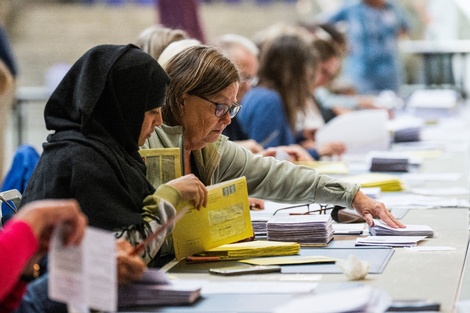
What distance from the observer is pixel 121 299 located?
241 cm

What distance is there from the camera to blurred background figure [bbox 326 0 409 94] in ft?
32.1

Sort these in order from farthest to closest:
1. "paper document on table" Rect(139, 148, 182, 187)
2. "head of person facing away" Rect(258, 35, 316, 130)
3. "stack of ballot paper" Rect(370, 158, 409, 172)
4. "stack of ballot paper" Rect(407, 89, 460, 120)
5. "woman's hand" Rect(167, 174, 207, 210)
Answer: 1. "stack of ballot paper" Rect(407, 89, 460, 120)
2. "head of person facing away" Rect(258, 35, 316, 130)
3. "stack of ballot paper" Rect(370, 158, 409, 172)
4. "paper document on table" Rect(139, 148, 182, 187)
5. "woman's hand" Rect(167, 174, 207, 210)

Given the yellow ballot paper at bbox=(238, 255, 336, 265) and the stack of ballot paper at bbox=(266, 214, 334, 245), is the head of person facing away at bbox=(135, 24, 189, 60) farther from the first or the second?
the yellow ballot paper at bbox=(238, 255, 336, 265)

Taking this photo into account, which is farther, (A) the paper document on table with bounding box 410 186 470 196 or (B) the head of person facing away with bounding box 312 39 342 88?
(B) the head of person facing away with bounding box 312 39 342 88

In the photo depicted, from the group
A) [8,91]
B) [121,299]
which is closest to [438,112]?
[8,91]

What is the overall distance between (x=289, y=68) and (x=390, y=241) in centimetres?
285

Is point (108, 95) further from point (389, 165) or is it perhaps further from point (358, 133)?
point (358, 133)

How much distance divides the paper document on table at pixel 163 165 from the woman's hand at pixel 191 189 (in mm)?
247

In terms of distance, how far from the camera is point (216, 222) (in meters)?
3.12

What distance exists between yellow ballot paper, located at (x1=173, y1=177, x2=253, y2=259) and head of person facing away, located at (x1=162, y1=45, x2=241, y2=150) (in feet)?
0.89

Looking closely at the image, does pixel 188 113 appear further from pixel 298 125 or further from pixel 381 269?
pixel 298 125

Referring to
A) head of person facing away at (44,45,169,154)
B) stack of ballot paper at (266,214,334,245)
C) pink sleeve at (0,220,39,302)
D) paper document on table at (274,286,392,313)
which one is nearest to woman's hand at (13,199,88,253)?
pink sleeve at (0,220,39,302)

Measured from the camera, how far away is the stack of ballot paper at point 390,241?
10.5ft

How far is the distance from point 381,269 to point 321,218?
55cm
